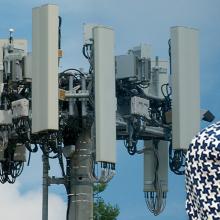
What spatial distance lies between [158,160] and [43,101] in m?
5.53

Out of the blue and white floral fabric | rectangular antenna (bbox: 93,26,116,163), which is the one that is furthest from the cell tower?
the blue and white floral fabric

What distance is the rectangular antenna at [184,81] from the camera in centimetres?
2166

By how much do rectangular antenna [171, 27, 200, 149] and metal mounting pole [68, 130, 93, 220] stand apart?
215 cm

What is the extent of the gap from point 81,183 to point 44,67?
3161 mm

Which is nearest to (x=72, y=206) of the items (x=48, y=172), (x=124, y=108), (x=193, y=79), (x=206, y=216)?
(x=48, y=172)

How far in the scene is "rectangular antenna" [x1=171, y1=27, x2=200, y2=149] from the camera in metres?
21.7

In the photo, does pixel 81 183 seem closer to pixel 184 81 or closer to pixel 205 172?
pixel 184 81

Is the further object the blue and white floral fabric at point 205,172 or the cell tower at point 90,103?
the cell tower at point 90,103

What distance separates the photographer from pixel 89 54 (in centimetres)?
2102

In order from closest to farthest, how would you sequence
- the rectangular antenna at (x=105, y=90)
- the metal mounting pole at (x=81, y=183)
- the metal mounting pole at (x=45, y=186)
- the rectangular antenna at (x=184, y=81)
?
1. the rectangular antenna at (x=105, y=90)
2. the metal mounting pole at (x=45, y=186)
3. the metal mounting pole at (x=81, y=183)
4. the rectangular antenna at (x=184, y=81)

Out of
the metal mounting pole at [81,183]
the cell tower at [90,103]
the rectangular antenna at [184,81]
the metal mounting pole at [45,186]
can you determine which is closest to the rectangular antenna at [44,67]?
the cell tower at [90,103]

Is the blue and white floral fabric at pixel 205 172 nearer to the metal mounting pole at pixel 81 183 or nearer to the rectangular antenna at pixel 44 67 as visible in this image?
the rectangular antenna at pixel 44 67

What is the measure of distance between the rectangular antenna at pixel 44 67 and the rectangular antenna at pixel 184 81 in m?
3.01

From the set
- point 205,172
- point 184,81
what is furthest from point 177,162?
point 205,172
